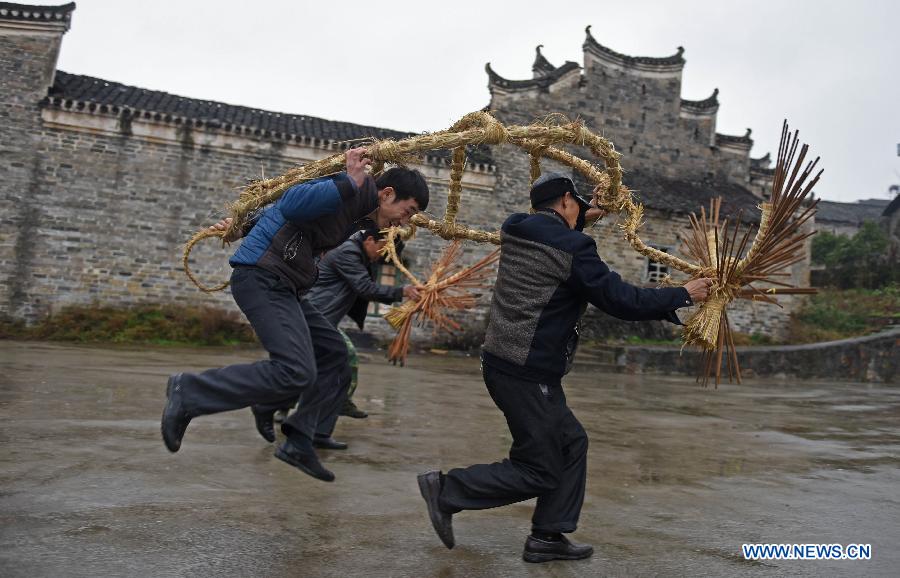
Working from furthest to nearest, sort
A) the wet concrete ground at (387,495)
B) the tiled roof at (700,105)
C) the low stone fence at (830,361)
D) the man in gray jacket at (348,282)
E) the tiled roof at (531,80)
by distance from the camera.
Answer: the tiled roof at (700,105) → the tiled roof at (531,80) → the low stone fence at (830,361) → the man in gray jacket at (348,282) → the wet concrete ground at (387,495)

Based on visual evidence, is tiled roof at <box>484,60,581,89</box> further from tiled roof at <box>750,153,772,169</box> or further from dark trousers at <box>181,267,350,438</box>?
dark trousers at <box>181,267,350,438</box>

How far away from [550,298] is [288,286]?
1.26 meters

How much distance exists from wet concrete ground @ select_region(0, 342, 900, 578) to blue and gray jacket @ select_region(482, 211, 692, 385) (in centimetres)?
75

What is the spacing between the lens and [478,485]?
278cm

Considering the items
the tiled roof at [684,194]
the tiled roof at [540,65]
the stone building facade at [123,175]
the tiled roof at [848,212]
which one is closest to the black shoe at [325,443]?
the stone building facade at [123,175]

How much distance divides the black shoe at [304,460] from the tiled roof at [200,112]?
12.8m

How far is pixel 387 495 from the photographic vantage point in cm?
338

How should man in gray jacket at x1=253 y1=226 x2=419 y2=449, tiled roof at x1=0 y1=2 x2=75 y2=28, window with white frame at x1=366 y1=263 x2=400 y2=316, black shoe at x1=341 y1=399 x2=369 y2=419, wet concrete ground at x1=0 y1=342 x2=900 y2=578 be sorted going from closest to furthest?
wet concrete ground at x1=0 y1=342 x2=900 y2=578, man in gray jacket at x1=253 y1=226 x2=419 y2=449, black shoe at x1=341 y1=399 x2=369 y2=419, tiled roof at x1=0 y1=2 x2=75 y2=28, window with white frame at x1=366 y1=263 x2=400 y2=316

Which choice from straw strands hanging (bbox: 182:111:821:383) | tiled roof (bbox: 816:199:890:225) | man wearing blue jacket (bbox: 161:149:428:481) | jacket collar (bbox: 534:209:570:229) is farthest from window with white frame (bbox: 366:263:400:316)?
tiled roof (bbox: 816:199:890:225)

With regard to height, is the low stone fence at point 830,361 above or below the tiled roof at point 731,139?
below

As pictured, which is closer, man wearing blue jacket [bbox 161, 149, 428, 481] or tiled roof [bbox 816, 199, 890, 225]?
man wearing blue jacket [bbox 161, 149, 428, 481]

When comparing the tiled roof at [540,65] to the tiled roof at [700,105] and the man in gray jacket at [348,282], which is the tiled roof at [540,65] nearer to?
the tiled roof at [700,105]

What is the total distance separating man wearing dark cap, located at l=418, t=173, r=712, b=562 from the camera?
272 cm

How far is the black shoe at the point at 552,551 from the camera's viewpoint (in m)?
2.62
